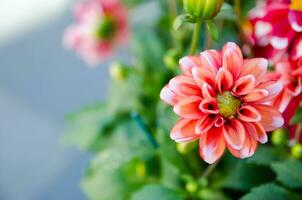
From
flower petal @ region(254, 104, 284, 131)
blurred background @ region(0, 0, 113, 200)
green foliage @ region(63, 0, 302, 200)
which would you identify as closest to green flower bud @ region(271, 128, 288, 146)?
green foliage @ region(63, 0, 302, 200)

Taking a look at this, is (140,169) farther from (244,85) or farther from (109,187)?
(244,85)

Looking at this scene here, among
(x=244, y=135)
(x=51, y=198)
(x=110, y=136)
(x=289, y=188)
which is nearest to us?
A: (x=244, y=135)

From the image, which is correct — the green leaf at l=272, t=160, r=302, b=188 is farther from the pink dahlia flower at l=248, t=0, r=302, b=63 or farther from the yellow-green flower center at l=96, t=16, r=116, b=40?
the yellow-green flower center at l=96, t=16, r=116, b=40

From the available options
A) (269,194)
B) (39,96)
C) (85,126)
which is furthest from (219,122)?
(39,96)

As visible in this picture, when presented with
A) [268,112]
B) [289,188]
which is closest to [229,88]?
[268,112]

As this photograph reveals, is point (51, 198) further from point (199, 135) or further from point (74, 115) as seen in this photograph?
point (199, 135)

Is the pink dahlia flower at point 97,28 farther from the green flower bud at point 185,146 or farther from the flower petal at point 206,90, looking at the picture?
the flower petal at point 206,90
